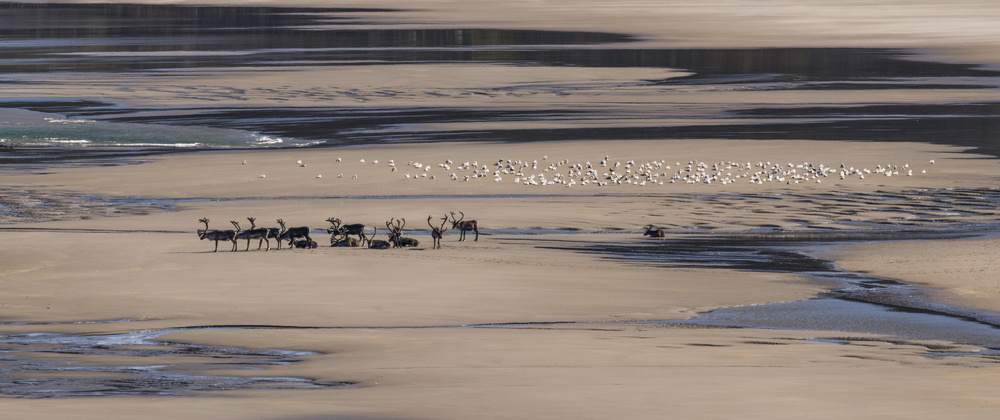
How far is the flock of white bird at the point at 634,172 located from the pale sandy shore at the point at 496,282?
0.49 ft

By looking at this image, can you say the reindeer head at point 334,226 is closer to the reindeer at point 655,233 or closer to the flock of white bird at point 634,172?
the reindeer at point 655,233

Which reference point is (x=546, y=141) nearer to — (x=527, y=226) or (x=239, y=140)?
(x=239, y=140)

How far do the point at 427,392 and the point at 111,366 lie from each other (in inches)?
114

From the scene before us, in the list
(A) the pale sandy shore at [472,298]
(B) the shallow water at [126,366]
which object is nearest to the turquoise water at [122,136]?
(A) the pale sandy shore at [472,298]

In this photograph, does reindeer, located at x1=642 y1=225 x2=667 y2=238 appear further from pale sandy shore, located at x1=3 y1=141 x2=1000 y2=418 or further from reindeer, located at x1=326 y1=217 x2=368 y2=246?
reindeer, located at x1=326 y1=217 x2=368 y2=246

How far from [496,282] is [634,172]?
10650 millimetres

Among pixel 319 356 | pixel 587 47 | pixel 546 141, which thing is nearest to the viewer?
pixel 319 356

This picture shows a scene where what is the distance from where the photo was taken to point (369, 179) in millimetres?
26359

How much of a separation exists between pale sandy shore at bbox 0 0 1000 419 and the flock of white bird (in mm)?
148

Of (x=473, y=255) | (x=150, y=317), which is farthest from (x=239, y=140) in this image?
(x=150, y=317)

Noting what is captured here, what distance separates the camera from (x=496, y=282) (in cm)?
1634

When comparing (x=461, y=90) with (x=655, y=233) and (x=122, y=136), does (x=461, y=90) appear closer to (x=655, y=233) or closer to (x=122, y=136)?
(x=122, y=136)

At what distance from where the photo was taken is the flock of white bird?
25.7m

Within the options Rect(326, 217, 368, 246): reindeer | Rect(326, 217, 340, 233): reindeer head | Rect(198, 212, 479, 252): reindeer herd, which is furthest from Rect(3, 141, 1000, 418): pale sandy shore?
Rect(326, 217, 340, 233): reindeer head
